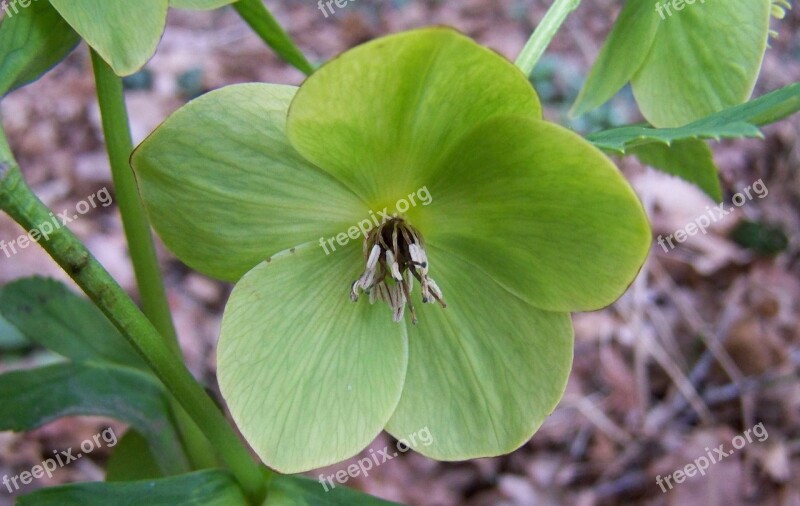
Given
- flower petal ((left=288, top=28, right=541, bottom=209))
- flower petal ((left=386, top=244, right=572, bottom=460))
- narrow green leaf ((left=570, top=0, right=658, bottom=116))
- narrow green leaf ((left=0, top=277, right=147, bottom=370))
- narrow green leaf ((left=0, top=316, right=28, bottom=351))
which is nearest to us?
flower petal ((left=288, top=28, right=541, bottom=209))

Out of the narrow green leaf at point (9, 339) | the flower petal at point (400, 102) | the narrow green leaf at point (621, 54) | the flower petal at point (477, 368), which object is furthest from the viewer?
the narrow green leaf at point (9, 339)

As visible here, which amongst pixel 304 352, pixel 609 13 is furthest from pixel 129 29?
pixel 609 13

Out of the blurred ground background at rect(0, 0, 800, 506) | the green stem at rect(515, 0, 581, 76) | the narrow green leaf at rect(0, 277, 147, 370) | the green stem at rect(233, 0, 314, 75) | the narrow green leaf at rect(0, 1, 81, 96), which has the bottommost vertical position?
the blurred ground background at rect(0, 0, 800, 506)

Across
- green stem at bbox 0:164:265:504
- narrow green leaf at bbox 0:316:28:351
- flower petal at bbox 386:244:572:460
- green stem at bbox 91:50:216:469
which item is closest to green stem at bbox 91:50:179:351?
green stem at bbox 91:50:216:469

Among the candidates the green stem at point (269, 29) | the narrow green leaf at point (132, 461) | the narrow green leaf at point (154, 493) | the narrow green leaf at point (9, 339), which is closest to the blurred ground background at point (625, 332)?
the narrow green leaf at point (9, 339)

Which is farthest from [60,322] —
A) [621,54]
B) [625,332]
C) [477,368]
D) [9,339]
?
[625,332]

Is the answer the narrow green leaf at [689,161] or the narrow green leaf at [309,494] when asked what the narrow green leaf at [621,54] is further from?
the narrow green leaf at [309,494]

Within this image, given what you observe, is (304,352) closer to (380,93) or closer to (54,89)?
(380,93)

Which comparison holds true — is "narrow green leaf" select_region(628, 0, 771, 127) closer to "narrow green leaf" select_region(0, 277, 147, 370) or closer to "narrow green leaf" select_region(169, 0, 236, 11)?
"narrow green leaf" select_region(169, 0, 236, 11)
